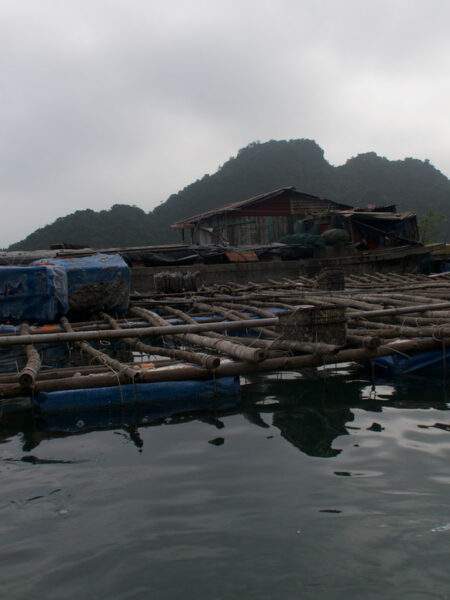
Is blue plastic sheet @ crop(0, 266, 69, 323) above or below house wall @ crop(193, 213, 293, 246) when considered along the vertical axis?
below

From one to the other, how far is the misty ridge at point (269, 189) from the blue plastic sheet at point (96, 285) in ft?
77.3

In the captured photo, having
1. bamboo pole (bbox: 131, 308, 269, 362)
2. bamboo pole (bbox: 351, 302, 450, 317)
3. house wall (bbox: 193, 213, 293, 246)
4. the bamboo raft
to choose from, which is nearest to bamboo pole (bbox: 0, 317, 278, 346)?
the bamboo raft

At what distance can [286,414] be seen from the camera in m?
5.05

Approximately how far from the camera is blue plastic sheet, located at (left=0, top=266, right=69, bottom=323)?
27.0ft

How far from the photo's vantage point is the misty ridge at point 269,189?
34031 mm

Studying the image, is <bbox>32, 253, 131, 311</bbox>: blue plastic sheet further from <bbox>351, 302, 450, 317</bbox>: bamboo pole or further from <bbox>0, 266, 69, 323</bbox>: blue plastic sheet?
<bbox>351, 302, 450, 317</bbox>: bamboo pole

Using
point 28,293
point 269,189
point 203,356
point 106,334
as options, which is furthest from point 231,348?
point 269,189

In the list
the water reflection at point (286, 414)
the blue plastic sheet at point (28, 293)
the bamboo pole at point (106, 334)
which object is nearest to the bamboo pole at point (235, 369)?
the water reflection at point (286, 414)

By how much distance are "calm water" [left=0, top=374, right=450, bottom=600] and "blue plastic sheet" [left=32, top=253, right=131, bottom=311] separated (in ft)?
14.3

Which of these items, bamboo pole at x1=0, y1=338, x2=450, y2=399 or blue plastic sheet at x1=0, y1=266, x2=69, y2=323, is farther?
blue plastic sheet at x1=0, y1=266, x2=69, y2=323

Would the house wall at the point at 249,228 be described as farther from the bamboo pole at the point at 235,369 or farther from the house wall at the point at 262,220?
the bamboo pole at the point at 235,369

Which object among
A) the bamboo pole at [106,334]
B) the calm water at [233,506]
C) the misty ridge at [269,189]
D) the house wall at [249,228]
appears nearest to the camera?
the calm water at [233,506]

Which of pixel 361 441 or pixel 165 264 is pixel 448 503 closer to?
pixel 361 441

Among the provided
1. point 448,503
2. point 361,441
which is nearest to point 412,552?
point 448,503
